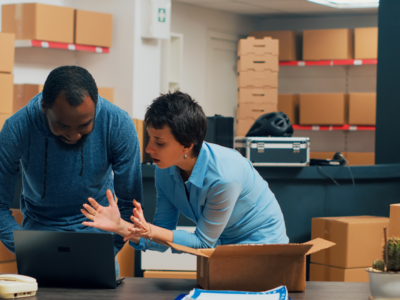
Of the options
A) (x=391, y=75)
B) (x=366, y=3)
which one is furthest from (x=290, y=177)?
(x=366, y=3)

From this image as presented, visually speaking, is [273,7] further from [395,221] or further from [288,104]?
[395,221]

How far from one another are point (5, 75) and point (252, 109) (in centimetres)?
264

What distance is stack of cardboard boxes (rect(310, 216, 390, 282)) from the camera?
284 cm

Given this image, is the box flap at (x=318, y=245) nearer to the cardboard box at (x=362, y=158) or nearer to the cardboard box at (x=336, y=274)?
the cardboard box at (x=336, y=274)

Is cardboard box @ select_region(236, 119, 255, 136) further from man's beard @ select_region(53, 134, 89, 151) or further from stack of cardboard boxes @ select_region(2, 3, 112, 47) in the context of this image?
man's beard @ select_region(53, 134, 89, 151)

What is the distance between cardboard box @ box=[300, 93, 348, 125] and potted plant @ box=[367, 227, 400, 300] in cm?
448

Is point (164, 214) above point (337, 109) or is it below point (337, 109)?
below

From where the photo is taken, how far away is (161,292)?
1.25m

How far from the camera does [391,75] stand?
350 cm

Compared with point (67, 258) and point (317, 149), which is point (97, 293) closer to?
point (67, 258)

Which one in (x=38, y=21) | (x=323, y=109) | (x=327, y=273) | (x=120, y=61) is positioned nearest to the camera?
(x=327, y=273)

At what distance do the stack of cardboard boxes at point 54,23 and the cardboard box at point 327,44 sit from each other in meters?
2.55

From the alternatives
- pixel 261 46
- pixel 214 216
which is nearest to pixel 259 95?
pixel 261 46

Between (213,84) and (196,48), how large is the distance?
0.48 metres
